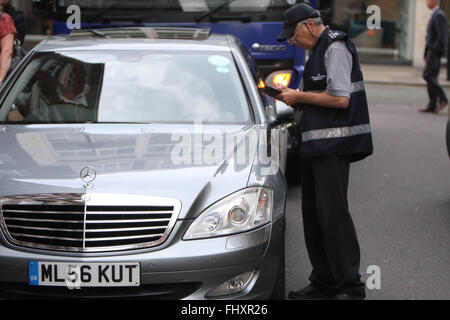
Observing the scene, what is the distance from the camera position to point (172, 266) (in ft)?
11.9

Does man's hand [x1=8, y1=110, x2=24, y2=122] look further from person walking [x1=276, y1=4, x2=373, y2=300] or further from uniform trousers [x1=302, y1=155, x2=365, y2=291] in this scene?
uniform trousers [x1=302, y1=155, x2=365, y2=291]

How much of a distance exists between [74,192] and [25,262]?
1.31 ft

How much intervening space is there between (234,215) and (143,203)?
0.45 m

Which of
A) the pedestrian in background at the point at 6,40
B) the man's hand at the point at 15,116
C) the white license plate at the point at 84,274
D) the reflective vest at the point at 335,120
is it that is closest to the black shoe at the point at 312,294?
the reflective vest at the point at 335,120

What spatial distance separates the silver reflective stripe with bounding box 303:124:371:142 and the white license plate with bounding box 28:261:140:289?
4.43 ft

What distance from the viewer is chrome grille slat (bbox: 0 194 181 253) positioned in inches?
145

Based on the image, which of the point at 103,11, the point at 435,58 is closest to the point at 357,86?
the point at 103,11

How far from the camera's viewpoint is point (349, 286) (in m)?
4.54

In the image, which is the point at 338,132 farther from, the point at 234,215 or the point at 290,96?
the point at 234,215

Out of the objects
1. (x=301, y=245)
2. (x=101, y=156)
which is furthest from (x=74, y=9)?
(x=101, y=156)

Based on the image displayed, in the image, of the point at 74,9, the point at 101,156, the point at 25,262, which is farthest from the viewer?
the point at 74,9

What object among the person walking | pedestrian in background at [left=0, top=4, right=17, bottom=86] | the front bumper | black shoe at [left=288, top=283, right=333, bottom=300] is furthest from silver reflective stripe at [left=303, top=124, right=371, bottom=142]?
pedestrian in background at [left=0, top=4, right=17, bottom=86]

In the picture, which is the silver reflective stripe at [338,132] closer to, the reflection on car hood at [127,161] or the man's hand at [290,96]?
the man's hand at [290,96]
